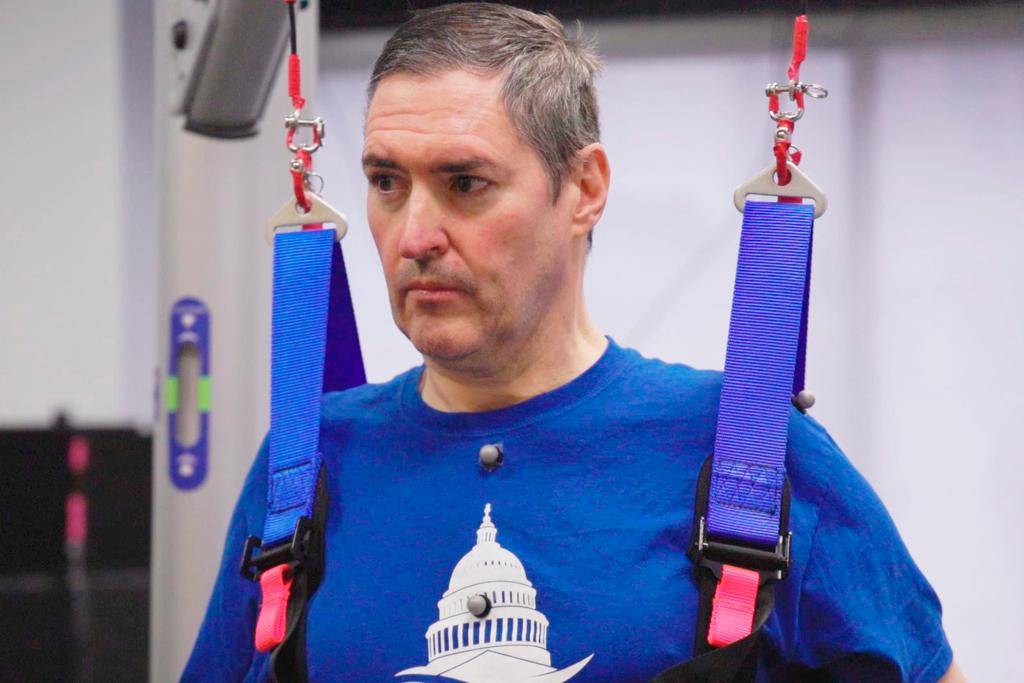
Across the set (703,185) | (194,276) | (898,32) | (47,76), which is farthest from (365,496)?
(47,76)

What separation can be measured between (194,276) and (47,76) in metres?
2.41

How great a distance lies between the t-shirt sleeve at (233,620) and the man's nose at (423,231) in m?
0.30

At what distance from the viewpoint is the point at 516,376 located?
1.10 metres

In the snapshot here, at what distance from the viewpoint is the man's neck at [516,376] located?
1.09 meters

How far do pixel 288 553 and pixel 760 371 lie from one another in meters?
0.42

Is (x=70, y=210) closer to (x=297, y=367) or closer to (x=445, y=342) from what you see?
(x=297, y=367)

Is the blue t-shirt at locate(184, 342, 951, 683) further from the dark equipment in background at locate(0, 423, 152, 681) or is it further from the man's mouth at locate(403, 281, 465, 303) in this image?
the dark equipment in background at locate(0, 423, 152, 681)

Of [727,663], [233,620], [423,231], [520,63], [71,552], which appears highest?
[520,63]

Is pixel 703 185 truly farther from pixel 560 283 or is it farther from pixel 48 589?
pixel 48 589

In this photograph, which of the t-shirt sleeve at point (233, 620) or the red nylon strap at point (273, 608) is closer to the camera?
the red nylon strap at point (273, 608)

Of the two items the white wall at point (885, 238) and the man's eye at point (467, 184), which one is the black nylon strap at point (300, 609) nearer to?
the man's eye at point (467, 184)

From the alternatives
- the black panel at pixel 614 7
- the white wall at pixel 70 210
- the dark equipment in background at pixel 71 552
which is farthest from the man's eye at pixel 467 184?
the white wall at pixel 70 210

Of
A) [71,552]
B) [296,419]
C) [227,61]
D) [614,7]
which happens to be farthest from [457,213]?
[71,552]

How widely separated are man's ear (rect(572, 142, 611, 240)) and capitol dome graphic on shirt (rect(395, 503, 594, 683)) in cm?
28
